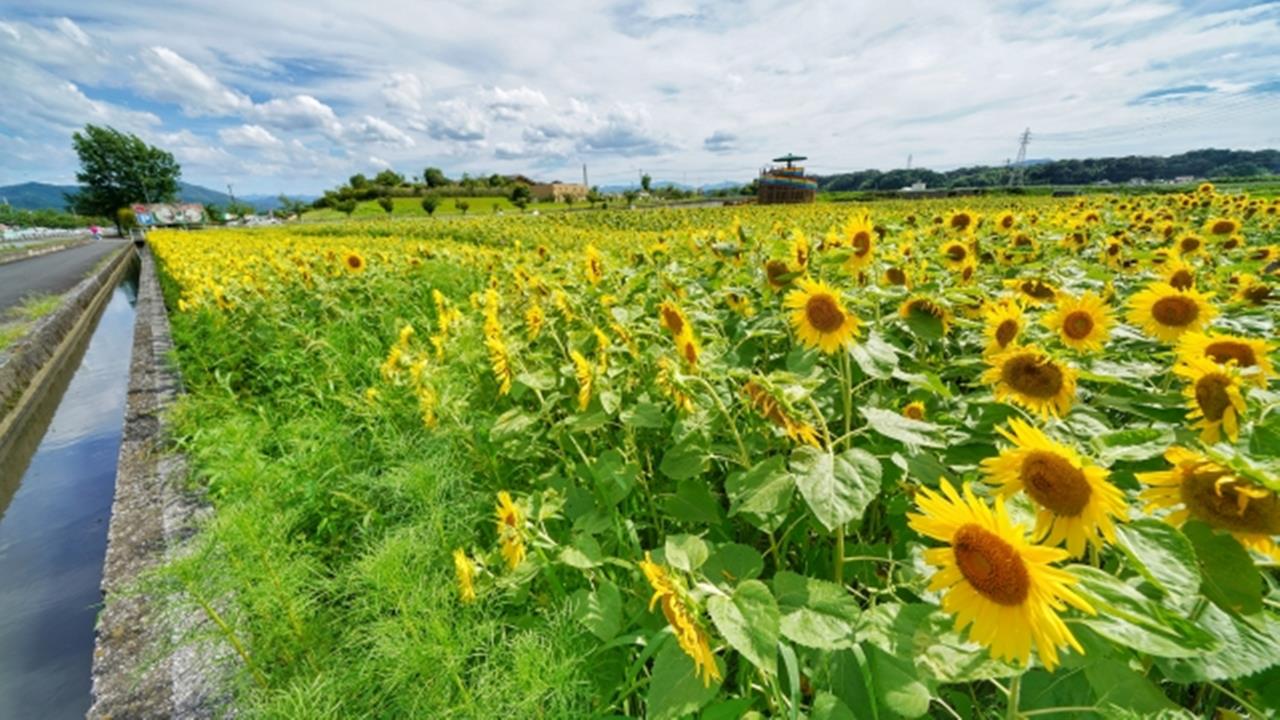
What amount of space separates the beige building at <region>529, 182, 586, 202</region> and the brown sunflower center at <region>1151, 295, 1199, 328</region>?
→ 211ft

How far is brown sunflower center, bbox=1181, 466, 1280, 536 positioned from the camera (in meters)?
0.78

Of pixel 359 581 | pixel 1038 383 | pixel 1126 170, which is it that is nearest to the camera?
pixel 1038 383

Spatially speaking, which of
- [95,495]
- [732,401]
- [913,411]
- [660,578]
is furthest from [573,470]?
[95,495]

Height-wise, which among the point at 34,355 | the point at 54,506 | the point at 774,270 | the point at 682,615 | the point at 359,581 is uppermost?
the point at 774,270

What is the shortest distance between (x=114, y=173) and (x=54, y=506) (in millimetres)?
89359

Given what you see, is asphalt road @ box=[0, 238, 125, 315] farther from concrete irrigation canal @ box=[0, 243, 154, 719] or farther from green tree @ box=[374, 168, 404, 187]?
green tree @ box=[374, 168, 404, 187]

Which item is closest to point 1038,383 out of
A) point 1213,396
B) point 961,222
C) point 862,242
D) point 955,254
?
point 1213,396

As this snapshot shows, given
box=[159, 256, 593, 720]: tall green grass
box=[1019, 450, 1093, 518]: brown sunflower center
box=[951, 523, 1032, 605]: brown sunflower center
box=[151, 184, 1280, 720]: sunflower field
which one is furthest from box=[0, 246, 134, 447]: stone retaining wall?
box=[1019, 450, 1093, 518]: brown sunflower center

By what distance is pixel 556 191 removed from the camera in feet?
240

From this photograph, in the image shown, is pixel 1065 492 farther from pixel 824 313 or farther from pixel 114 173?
pixel 114 173

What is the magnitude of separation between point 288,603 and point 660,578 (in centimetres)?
147

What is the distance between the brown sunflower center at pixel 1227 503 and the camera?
2.56ft

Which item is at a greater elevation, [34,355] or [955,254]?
[955,254]

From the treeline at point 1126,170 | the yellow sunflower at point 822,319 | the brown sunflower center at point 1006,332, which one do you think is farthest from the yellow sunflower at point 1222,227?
the treeline at point 1126,170
